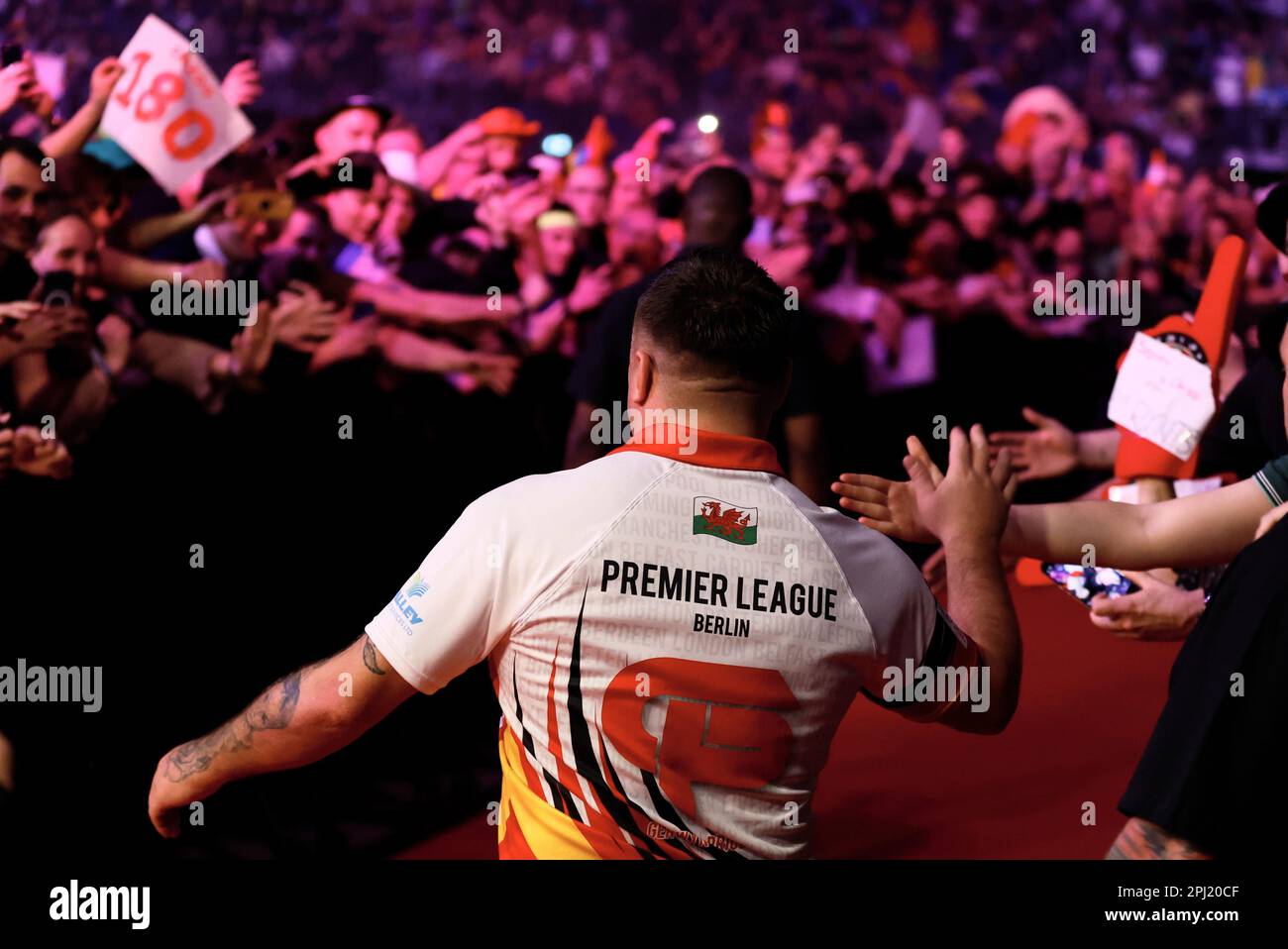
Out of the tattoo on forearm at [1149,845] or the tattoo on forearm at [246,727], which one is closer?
the tattoo on forearm at [1149,845]

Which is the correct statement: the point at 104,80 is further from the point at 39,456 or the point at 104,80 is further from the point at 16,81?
the point at 39,456

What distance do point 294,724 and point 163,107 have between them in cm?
313

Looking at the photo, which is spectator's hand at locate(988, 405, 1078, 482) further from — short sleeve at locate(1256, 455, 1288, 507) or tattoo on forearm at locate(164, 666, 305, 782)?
tattoo on forearm at locate(164, 666, 305, 782)

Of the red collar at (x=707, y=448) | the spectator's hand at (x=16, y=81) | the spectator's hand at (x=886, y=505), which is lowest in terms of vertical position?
the spectator's hand at (x=886, y=505)

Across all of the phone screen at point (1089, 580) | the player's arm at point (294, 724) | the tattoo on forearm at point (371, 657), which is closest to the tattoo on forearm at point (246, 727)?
the player's arm at point (294, 724)

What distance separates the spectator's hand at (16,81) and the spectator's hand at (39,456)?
173 cm

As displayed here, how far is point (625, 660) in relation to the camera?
1451mm

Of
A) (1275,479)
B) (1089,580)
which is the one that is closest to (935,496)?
(1275,479)

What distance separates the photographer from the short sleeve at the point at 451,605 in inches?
56.2

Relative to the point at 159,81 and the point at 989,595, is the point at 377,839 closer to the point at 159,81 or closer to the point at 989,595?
the point at 989,595

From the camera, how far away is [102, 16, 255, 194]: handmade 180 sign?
408 cm

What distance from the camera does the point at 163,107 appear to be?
4.07m

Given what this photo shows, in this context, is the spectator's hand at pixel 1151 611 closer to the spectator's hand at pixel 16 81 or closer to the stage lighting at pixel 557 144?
the spectator's hand at pixel 16 81

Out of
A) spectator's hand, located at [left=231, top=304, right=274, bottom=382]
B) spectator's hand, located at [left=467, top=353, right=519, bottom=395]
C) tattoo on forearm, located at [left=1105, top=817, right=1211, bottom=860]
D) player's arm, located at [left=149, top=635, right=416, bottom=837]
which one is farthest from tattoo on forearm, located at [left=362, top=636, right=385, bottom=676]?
spectator's hand, located at [left=467, top=353, right=519, bottom=395]
